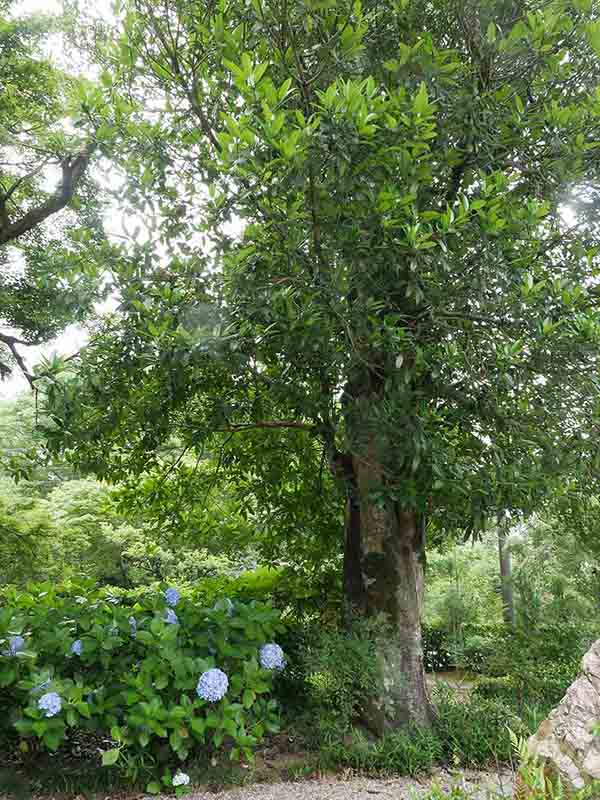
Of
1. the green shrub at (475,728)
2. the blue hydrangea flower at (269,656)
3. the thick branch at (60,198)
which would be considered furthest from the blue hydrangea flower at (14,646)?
the thick branch at (60,198)

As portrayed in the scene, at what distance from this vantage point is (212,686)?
11.3 ft

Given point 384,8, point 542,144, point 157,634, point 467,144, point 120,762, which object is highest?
point 384,8

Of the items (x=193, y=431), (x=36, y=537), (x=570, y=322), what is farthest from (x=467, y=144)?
(x=36, y=537)

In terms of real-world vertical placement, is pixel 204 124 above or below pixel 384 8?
below

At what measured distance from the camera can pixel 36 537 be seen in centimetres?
703

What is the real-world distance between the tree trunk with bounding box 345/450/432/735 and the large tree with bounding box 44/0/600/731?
0.06 feet

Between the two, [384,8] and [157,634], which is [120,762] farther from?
[384,8]

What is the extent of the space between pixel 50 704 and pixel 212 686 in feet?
2.72

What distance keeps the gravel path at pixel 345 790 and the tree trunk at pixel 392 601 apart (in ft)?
1.66

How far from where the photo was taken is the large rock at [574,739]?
6.47 feet

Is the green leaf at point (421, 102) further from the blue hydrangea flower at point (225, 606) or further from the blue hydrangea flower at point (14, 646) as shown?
the blue hydrangea flower at point (14, 646)

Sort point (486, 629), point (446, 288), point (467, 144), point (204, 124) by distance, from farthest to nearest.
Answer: point (486, 629), point (204, 124), point (467, 144), point (446, 288)

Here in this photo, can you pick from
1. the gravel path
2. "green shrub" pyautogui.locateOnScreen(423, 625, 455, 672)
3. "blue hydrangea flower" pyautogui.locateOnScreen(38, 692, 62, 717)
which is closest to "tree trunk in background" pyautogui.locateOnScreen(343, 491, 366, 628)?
the gravel path

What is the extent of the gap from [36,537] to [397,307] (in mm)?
5192
